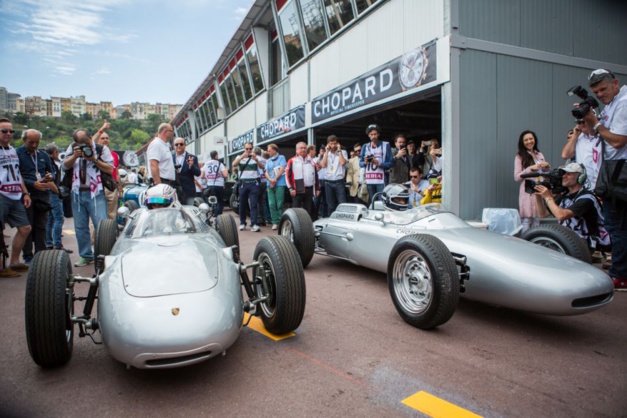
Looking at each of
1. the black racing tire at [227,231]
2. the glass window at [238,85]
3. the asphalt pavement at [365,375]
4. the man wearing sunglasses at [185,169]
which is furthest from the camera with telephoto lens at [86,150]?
the glass window at [238,85]

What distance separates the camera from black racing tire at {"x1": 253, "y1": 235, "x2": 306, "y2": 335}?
9.41 ft

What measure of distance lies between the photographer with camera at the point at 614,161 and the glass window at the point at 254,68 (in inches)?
596

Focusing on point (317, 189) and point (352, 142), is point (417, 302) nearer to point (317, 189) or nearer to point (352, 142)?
point (317, 189)

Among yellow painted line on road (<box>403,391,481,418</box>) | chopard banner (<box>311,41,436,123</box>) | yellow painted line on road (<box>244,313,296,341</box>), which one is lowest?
yellow painted line on road (<box>403,391,481,418</box>)

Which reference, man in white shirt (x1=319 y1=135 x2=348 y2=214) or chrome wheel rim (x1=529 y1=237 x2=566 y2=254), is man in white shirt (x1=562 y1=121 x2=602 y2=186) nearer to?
chrome wheel rim (x1=529 y1=237 x2=566 y2=254)

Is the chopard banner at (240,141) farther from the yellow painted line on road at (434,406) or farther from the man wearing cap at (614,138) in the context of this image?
the yellow painted line on road at (434,406)

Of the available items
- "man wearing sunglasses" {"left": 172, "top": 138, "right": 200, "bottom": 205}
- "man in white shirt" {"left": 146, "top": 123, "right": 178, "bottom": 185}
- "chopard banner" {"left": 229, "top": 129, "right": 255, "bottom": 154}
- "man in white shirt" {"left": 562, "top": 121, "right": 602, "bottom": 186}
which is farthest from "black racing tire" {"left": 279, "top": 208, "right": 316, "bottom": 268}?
"chopard banner" {"left": 229, "top": 129, "right": 255, "bottom": 154}

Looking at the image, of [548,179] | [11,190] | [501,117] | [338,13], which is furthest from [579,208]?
[338,13]

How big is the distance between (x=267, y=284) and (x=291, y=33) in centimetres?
→ 1213

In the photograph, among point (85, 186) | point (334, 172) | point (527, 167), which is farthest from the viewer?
point (334, 172)

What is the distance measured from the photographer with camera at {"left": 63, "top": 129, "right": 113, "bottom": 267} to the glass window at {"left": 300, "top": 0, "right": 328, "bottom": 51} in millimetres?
7584

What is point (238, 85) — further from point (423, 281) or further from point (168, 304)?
point (168, 304)

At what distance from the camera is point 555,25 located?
25.6 feet

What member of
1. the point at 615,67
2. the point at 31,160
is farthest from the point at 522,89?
the point at 31,160
